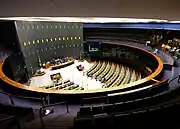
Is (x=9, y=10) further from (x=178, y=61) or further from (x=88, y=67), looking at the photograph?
(x=88, y=67)

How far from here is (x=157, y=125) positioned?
196 inches

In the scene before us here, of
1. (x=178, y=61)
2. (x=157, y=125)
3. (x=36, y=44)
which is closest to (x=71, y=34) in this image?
(x=36, y=44)

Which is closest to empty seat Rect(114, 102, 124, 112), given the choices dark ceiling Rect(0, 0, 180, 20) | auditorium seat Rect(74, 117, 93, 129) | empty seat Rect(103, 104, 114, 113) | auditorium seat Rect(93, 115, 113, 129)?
empty seat Rect(103, 104, 114, 113)

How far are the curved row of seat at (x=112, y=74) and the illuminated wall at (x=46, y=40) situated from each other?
9.31 feet

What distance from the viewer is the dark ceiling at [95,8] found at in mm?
1716

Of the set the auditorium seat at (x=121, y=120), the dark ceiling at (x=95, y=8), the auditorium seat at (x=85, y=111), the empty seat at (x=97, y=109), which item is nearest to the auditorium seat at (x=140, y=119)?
the auditorium seat at (x=121, y=120)

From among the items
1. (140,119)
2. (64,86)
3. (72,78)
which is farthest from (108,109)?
(72,78)

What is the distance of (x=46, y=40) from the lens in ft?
46.2

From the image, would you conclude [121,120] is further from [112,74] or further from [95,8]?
[112,74]

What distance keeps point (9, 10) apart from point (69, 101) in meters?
5.72

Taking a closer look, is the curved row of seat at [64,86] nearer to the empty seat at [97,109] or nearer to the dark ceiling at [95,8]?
the empty seat at [97,109]

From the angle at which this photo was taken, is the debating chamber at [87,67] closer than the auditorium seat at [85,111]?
Yes

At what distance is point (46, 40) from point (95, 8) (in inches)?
504

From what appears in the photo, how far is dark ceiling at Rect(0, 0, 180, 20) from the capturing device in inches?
67.6
